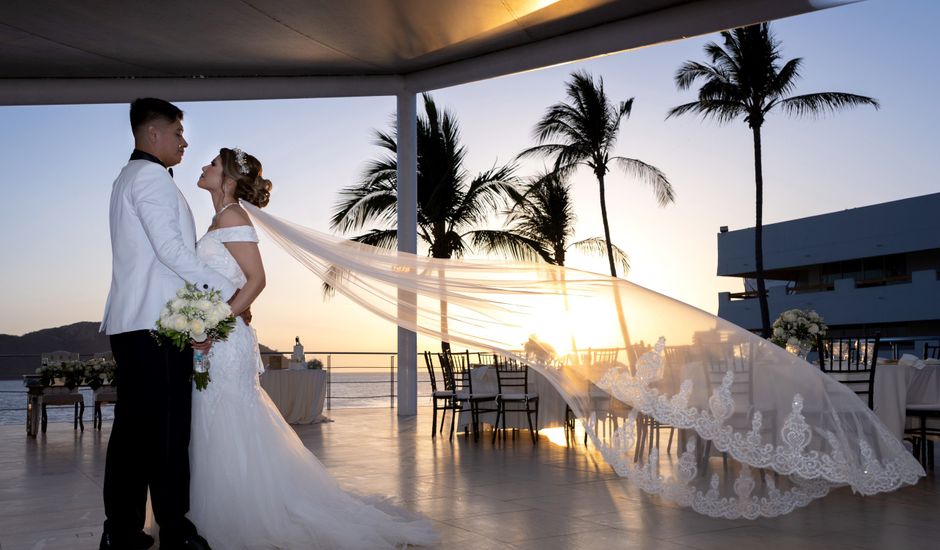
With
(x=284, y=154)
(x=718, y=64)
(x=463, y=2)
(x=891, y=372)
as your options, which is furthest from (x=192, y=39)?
(x=718, y=64)

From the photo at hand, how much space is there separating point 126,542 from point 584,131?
55.4 feet

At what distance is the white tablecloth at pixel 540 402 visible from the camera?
8875mm

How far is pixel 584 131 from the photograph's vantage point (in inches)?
747

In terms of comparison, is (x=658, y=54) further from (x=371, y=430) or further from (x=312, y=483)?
(x=312, y=483)

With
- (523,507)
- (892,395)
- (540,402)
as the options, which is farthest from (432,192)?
(523,507)

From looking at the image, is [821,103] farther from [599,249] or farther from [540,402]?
[540,402]

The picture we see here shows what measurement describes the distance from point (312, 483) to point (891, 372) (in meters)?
4.56

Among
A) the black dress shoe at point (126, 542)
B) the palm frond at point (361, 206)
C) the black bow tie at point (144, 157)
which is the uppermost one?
the palm frond at point (361, 206)

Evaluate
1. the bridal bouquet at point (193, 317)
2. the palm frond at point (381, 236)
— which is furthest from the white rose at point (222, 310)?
the palm frond at point (381, 236)

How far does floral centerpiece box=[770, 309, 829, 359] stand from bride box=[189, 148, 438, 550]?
4.68 m

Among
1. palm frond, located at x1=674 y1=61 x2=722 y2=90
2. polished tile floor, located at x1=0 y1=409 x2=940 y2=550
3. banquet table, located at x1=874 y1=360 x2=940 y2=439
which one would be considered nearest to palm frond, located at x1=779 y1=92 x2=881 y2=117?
palm frond, located at x1=674 y1=61 x2=722 y2=90

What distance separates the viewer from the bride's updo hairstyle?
378 centimetres

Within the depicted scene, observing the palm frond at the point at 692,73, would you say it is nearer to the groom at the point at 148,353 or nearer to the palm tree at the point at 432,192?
the palm tree at the point at 432,192

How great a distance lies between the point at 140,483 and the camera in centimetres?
329
